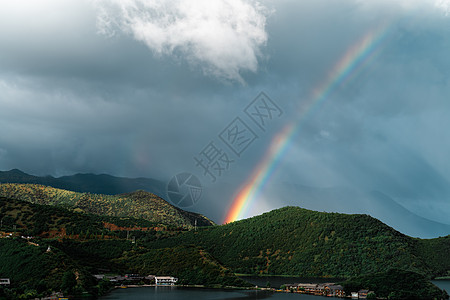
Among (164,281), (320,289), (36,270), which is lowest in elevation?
(320,289)

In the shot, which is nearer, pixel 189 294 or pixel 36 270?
pixel 36 270

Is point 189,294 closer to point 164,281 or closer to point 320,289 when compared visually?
point 164,281

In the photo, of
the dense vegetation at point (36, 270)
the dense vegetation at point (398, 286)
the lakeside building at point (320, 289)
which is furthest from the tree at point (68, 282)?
the dense vegetation at point (398, 286)

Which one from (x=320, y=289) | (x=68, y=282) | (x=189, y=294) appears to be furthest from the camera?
(x=320, y=289)

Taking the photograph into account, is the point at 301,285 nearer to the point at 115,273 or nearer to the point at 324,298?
the point at 324,298

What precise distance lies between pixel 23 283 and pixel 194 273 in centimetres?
7818

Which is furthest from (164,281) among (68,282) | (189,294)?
(68,282)

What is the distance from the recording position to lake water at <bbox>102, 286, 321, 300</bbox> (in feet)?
516

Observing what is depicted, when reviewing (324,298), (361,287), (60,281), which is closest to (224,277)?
(324,298)

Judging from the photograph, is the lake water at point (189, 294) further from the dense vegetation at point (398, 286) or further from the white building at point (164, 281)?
the dense vegetation at point (398, 286)

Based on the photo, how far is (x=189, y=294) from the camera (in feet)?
548

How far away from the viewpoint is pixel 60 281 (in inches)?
5792

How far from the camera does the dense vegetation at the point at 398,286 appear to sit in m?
165

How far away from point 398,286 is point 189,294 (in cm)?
8166
